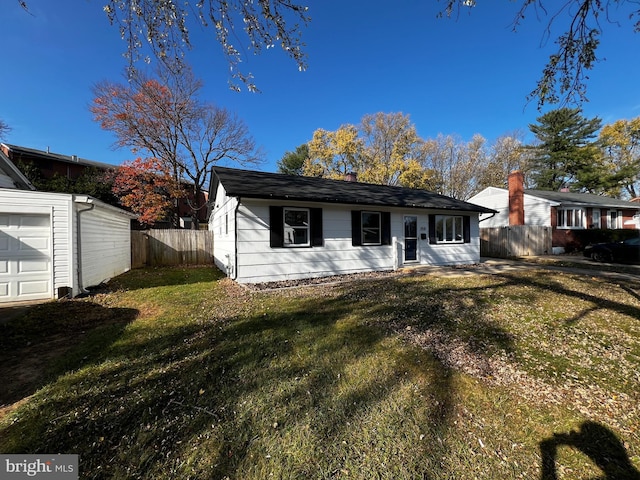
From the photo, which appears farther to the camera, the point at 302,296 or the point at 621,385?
the point at 302,296

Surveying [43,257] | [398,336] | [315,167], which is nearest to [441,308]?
[398,336]

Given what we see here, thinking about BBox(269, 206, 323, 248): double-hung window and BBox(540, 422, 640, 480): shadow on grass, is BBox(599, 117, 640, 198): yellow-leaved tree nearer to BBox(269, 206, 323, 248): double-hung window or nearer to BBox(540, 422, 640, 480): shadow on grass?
BBox(269, 206, 323, 248): double-hung window

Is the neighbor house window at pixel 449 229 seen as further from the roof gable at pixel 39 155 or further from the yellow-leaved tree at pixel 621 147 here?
the roof gable at pixel 39 155

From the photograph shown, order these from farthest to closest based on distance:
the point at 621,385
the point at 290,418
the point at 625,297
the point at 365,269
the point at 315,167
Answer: the point at 315,167, the point at 365,269, the point at 625,297, the point at 621,385, the point at 290,418

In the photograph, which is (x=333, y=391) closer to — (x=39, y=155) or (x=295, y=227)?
(x=295, y=227)

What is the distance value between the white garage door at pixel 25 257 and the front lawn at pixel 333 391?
5.76 feet

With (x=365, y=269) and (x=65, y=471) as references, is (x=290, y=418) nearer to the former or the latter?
(x=65, y=471)

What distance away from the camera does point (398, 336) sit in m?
4.11

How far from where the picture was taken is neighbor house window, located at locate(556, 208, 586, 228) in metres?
18.3

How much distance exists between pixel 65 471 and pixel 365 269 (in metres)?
8.95

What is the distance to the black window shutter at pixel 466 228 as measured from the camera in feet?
40.8

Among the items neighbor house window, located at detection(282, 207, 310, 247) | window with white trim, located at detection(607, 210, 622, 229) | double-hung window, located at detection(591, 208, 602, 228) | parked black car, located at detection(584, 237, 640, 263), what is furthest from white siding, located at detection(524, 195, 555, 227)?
neighbor house window, located at detection(282, 207, 310, 247)

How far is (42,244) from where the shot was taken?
21.9 feet

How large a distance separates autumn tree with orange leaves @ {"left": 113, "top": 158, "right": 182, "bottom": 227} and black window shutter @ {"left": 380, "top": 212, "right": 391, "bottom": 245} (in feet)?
53.9
